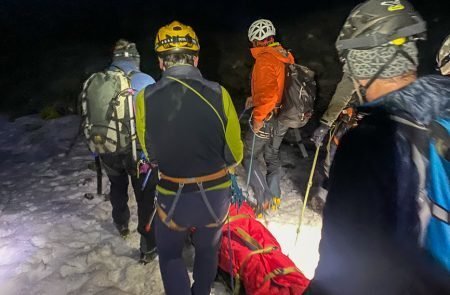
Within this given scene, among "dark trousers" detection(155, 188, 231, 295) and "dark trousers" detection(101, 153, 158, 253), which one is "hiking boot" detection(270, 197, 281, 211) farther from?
"dark trousers" detection(155, 188, 231, 295)

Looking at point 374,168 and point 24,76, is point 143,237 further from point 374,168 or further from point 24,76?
point 24,76

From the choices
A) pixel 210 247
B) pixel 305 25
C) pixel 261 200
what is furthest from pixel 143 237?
pixel 305 25

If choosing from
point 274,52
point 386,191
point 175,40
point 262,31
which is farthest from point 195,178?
point 262,31

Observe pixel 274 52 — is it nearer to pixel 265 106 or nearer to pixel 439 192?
pixel 265 106

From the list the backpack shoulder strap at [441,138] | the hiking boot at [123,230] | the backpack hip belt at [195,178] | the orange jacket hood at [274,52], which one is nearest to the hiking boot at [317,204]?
the orange jacket hood at [274,52]

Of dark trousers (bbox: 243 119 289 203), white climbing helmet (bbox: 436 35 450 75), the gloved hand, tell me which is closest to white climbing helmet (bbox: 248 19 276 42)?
dark trousers (bbox: 243 119 289 203)

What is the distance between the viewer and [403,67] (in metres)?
1.35

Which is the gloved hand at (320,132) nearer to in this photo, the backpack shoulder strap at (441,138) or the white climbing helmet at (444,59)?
the white climbing helmet at (444,59)

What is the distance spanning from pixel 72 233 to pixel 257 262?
2.84 meters

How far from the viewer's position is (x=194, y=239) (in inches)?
112

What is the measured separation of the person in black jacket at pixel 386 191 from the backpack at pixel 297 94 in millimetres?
3291

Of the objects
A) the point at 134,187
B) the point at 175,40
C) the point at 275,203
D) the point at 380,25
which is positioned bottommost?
the point at 275,203

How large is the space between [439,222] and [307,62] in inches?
549

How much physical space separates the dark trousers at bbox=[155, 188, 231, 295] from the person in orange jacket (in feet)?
6.68
